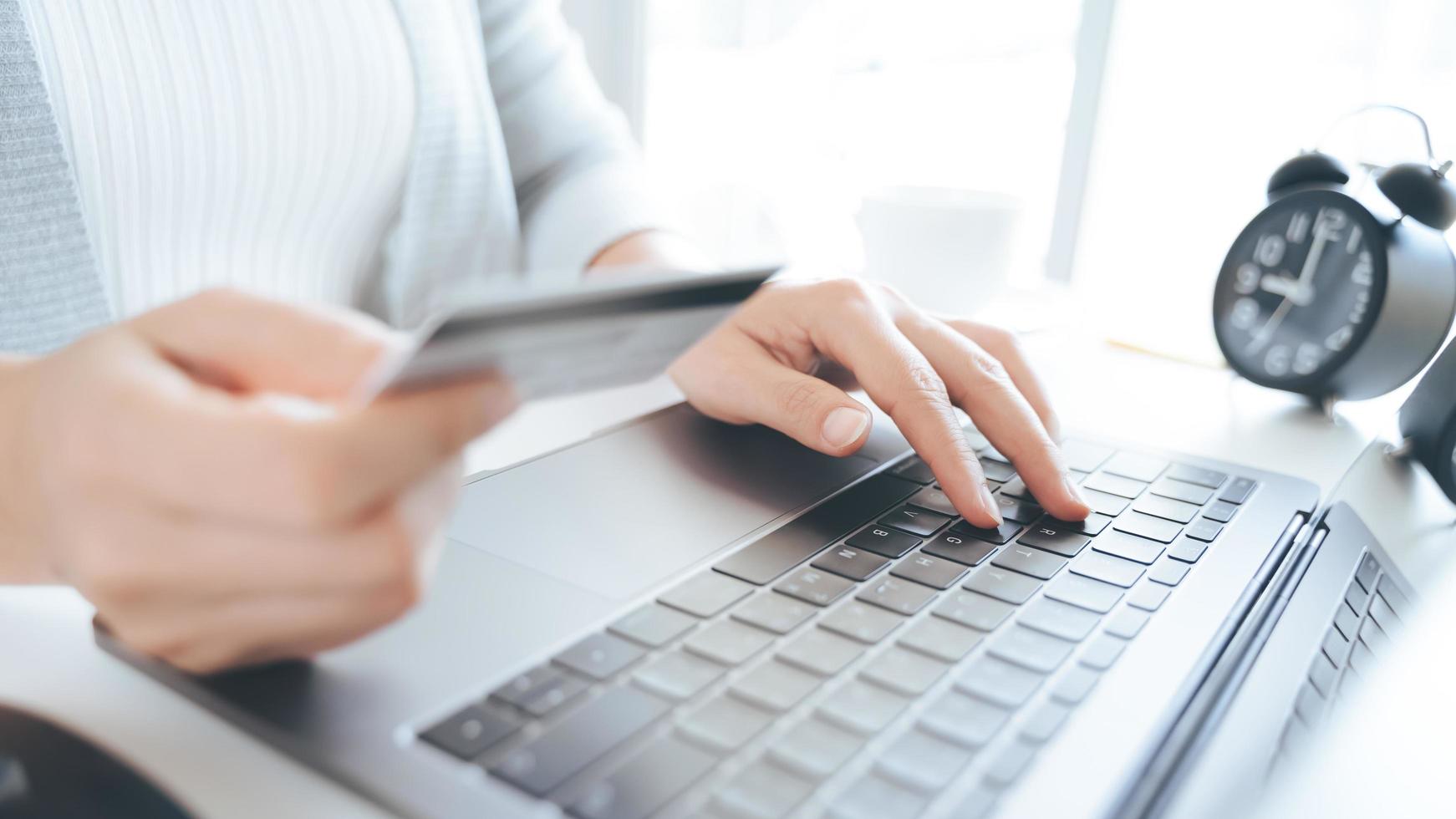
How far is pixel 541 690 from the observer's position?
0.26 metres

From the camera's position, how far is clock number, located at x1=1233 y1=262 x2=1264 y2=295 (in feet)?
2.08

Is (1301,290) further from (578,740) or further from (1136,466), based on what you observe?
(578,740)

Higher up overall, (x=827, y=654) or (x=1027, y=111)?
(x=1027, y=111)

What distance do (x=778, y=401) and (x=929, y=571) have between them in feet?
0.50

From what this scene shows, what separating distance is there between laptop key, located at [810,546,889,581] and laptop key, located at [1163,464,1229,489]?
0.63 ft

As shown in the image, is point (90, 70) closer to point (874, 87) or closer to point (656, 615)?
point (656, 615)

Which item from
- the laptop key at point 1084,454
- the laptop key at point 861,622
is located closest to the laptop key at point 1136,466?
the laptop key at point 1084,454

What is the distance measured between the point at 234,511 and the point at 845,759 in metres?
0.15

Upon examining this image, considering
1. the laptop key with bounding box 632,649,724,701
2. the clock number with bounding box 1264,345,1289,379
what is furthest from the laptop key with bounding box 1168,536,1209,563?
the clock number with bounding box 1264,345,1289,379

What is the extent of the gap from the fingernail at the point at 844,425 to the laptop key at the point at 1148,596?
0.14 metres

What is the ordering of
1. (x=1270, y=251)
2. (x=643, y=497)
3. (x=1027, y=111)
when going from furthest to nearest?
(x=1027, y=111)
(x=1270, y=251)
(x=643, y=497)

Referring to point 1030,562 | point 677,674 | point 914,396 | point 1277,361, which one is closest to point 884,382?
point 914,396

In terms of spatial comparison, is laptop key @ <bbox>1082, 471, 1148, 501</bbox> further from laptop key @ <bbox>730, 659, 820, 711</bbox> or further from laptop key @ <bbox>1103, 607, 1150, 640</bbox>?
laptop key @ <bbox>730, 659, 820, 711</bbox>

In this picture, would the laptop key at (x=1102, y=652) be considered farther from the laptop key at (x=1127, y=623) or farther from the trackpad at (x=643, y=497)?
the trackpad at (x=643, y=497)
